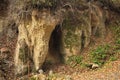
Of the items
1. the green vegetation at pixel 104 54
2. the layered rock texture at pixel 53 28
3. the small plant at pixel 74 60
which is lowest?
the small plant at pixel 74 60

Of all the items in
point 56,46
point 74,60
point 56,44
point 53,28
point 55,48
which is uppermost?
point 53,28

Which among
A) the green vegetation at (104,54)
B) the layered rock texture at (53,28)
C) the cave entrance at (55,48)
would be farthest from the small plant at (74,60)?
the green vegetation at (104,54)

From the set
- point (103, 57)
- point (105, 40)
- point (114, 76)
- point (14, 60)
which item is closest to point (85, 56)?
point (103, 57)

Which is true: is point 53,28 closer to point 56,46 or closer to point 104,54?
point 56,46

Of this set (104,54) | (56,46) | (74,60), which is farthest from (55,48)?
(104,54)

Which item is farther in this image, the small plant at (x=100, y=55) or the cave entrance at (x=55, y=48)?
the cave entrance at (x=55, y=48)

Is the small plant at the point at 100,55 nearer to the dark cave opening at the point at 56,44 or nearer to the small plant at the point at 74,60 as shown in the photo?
the small plant at the point at 74,60

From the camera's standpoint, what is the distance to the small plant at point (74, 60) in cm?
1658

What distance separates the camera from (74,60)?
661 inches

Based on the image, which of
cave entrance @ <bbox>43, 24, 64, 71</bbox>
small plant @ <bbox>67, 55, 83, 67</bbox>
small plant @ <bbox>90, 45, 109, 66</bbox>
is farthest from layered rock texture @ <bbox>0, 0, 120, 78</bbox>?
small plant @ <bbox>90, 45, 109, 66</bbox>

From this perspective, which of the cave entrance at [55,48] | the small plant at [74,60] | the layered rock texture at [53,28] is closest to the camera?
the layered rock texture at [53,28]

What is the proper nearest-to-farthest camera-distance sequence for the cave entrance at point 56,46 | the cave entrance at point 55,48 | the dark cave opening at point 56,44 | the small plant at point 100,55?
1. the small plant at point 100,55
2. the cave entrance at point 55,48
3. the cave entrance at point 56,46
4. the dark cave opening at point 56,44

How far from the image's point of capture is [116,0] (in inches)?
758

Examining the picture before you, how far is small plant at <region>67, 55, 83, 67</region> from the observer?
1658 cm
